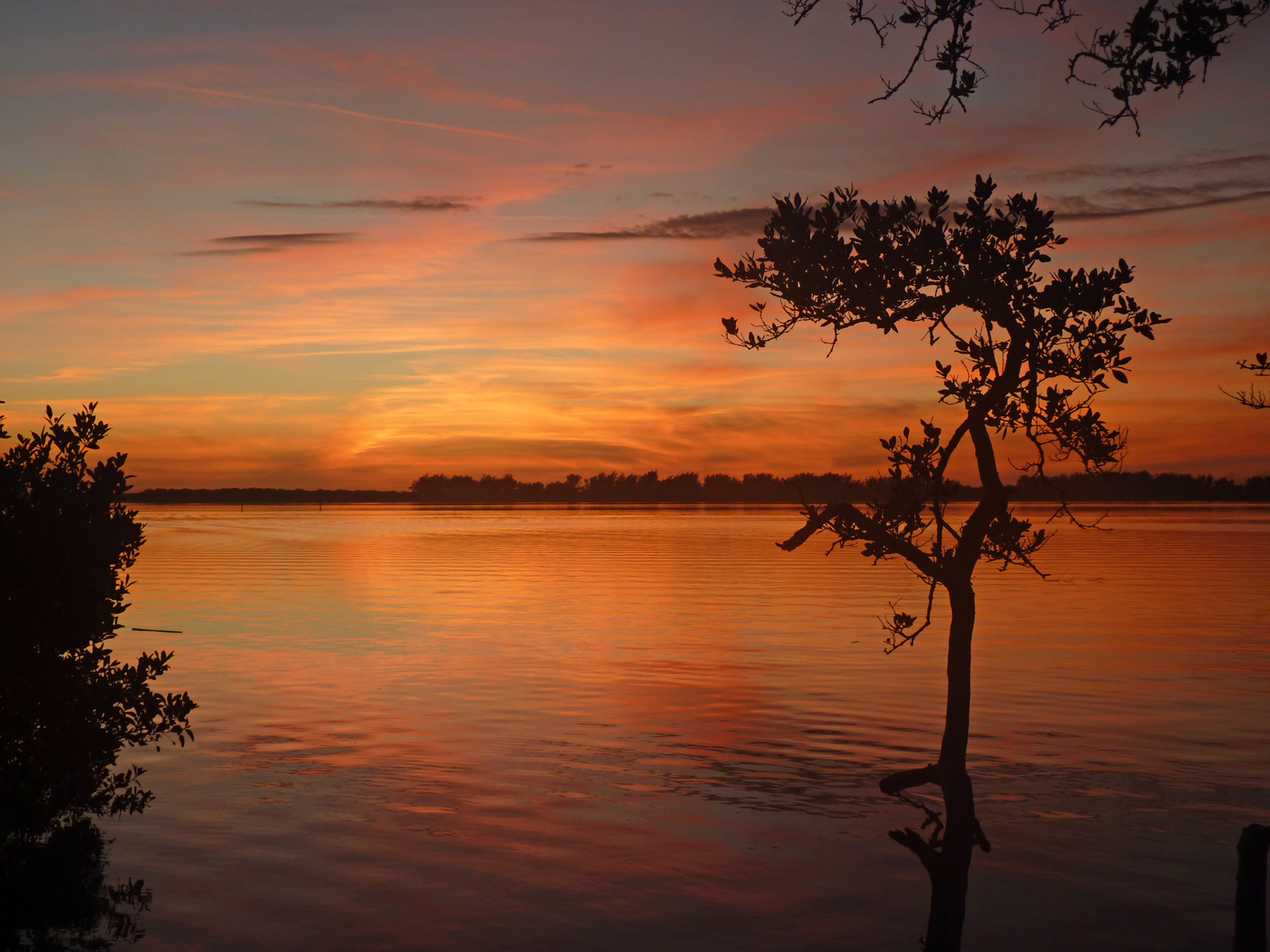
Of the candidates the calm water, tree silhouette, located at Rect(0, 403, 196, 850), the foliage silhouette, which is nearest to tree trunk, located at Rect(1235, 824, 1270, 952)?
the calm water

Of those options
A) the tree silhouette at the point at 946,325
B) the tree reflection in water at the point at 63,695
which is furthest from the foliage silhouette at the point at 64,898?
the tree silhouette at the point at 946,325

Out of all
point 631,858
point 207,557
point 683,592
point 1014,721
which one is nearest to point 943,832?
point 631,858

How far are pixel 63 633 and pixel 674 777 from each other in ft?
34.9

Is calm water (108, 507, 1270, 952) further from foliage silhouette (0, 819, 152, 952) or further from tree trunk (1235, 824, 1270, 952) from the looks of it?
tree trunk (1235, 824, 1270, 952)

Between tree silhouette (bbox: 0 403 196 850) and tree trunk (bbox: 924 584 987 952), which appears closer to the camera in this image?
tree silhouette (bbox: 0 403 196 850)

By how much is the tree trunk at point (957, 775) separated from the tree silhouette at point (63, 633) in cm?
1104

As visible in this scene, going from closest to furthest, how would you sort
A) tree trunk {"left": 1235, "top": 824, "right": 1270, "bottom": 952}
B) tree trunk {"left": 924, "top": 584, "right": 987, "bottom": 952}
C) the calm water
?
tree trunk {"left": 1235, "top": 824, "right": 1270, "bottom": 952} → the calm water → tree trunk {"left": 924, "top": 584, "right": 987, "bottom": 952}

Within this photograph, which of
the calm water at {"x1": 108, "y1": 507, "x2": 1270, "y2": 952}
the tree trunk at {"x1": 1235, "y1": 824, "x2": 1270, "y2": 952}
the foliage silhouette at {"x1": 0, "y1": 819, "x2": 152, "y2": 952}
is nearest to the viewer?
the tree trunk at {"x1": 1235, "y1": 824, "x2": 1270, "y2": 952}

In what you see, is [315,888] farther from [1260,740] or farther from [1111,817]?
[1260,740]

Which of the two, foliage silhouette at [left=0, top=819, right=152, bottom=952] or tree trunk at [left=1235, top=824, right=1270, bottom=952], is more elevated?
tree trunk at [left=1235, top=824, right=1270, bottom=952]

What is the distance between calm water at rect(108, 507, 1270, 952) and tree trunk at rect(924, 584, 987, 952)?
1.06 feet

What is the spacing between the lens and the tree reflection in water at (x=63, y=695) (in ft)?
43.7

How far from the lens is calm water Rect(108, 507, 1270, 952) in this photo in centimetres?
1395

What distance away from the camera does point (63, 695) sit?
14703 mm
